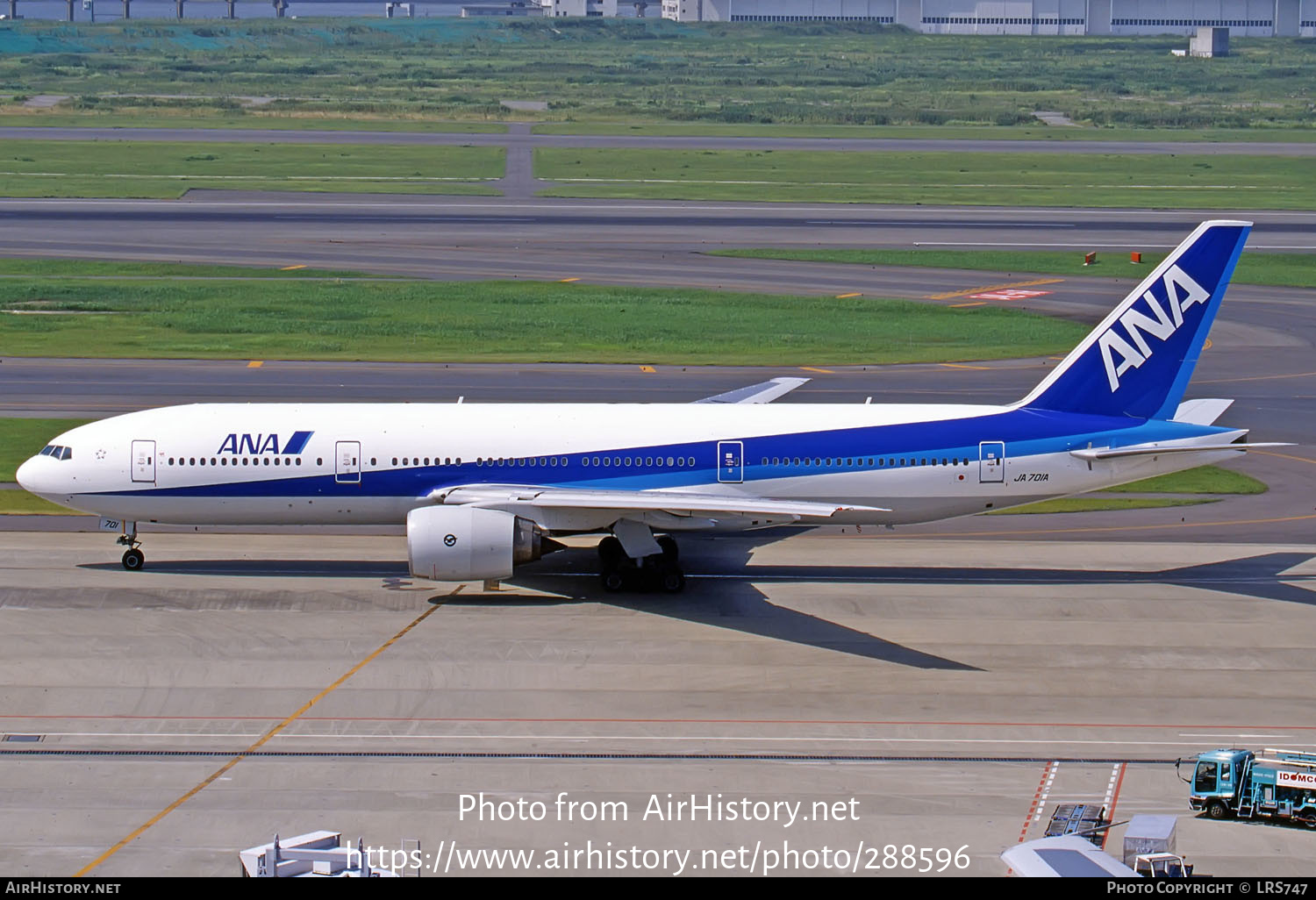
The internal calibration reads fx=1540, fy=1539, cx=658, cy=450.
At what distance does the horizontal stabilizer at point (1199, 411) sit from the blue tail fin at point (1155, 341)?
2.73 feet

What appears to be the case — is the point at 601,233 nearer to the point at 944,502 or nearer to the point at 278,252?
the point at 278,252

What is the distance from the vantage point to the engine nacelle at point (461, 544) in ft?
120

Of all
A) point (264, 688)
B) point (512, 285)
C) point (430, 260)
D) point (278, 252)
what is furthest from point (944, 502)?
point (278, 252)

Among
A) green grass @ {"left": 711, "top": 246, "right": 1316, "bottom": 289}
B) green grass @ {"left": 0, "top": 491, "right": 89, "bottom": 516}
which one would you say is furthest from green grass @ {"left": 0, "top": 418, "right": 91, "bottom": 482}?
green grass @ {"left": 711, "top": 246, "right": 1316, "bottom": 289}

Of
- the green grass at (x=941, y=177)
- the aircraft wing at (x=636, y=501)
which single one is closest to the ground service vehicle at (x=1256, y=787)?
the aircraft wing at (x=636, y=501)

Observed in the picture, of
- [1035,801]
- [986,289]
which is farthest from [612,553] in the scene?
[986,289]

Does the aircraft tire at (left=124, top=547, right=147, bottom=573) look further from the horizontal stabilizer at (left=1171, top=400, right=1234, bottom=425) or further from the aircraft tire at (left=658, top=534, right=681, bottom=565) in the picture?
the horizontal stabilizer at (left=1171, top=400, right=1234, bottom=425)

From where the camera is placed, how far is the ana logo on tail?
40531mm

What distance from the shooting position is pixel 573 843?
24094 millimetres

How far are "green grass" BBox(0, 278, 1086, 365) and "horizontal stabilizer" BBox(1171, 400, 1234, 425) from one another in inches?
1048

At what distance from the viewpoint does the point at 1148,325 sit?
1604 inches

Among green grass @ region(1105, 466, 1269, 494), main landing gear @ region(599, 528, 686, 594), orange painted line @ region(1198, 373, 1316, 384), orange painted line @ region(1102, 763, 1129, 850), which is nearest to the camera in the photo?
orange painted line @ region(1102, 763, 1129, 850)

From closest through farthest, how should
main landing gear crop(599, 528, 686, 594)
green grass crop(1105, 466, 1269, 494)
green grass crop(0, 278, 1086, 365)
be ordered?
main landing gear crop(599, 528, 686, 594)
green grass crop(1105, 466, 1269, 494)
green grass crop(0, 278, 1086, 365)

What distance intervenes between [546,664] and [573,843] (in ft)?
31.0
